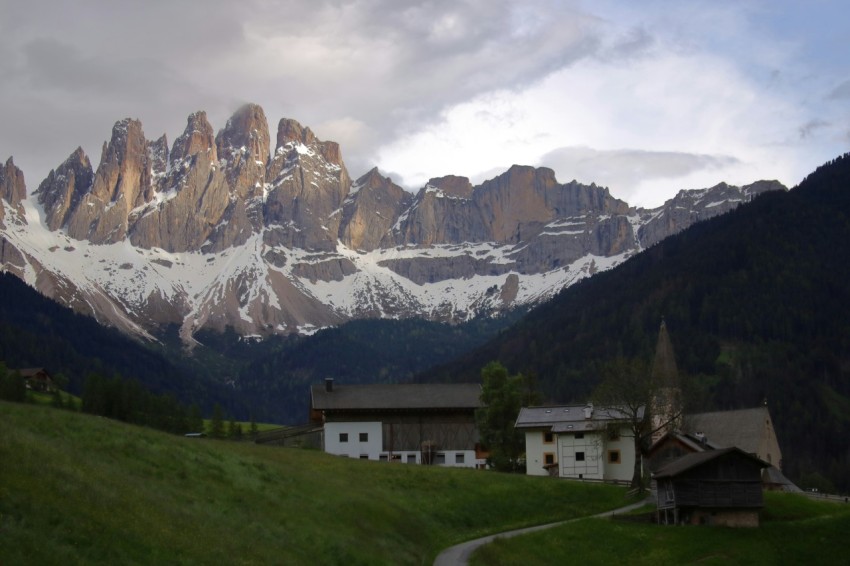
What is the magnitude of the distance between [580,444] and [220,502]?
4757cm

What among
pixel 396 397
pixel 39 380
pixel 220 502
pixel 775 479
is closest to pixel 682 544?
pixel 220 502

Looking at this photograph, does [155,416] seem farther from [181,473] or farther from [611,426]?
[181,473]

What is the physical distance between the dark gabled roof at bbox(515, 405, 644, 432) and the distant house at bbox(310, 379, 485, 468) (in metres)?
15.2

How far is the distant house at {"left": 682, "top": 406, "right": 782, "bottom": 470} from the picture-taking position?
91688 millimetres

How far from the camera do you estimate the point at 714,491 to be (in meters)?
63.2

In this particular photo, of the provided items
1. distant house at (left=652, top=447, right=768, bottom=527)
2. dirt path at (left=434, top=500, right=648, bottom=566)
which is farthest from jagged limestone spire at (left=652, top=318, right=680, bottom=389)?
dirt path at (left=434, top=500, right=648, bottom=566)

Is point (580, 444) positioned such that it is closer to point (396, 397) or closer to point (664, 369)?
point (664, 369)

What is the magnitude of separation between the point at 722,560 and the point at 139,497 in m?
31.4

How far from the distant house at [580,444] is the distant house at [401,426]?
1694 centimetres

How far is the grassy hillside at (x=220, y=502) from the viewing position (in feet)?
93.1

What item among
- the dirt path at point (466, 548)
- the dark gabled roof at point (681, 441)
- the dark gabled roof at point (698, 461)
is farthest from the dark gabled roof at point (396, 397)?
the dirt path at point (466, 548)

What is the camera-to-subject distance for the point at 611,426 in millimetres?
80375

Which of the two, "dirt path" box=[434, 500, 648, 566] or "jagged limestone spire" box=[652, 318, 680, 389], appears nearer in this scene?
"dirt path" box=[434, 500, 648, 566]

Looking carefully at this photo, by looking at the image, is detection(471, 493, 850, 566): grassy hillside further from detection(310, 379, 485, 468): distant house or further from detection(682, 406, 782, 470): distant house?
detection(310, 379, 485, 468): distant house
